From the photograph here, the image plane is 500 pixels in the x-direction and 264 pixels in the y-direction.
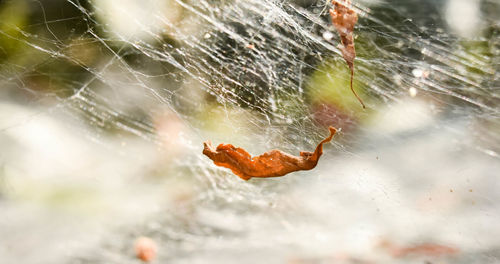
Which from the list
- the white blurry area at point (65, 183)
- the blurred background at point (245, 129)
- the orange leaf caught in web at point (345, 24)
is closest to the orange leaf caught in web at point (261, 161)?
the blurred background at point (245, 129)

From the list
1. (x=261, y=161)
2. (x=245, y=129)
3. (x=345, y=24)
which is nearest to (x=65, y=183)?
(x=245, y=129)

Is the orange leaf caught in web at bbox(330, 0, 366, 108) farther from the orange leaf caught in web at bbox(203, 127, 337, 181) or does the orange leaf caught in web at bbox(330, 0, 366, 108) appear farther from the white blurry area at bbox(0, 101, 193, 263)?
the white blurry area at bbox(0, 101, 193, 263)

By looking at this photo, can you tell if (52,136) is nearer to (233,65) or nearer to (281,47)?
(233,65)

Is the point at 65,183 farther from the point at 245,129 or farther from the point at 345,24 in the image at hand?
the point at 345,24

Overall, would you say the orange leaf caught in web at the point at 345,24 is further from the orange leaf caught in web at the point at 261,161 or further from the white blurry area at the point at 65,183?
the white blurry area at the point at 65,183

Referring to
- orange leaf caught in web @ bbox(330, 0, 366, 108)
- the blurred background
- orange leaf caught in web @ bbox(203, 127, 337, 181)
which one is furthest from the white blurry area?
orange leaf caught in web @ bbox(330, 0, 366, 108)
